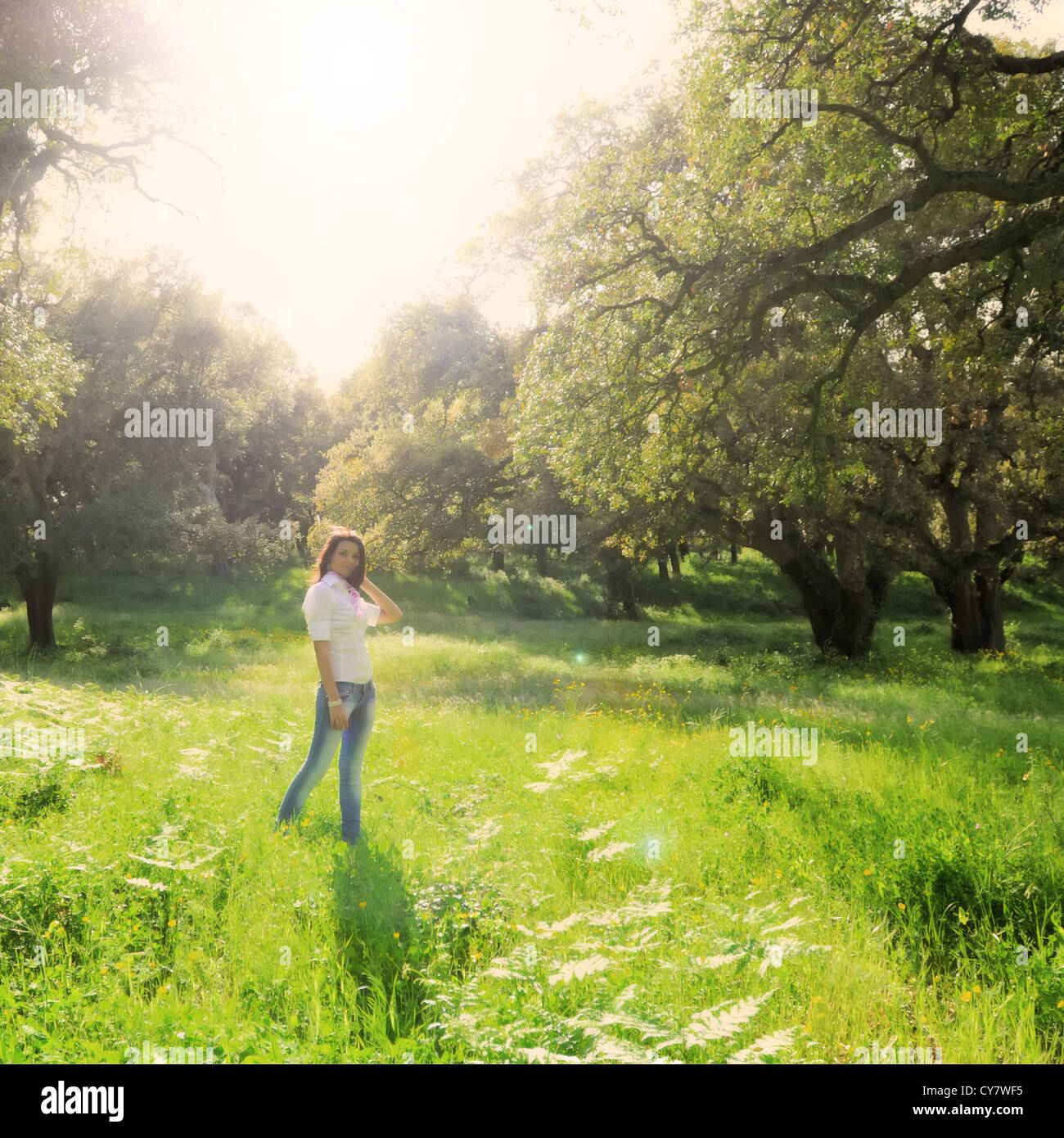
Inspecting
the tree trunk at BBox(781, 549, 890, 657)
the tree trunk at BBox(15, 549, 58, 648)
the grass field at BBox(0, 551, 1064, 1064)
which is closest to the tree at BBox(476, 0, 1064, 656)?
the grass field at BBox(0, 551, 1064, 1064)

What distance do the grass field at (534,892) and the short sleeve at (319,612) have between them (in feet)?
5.38

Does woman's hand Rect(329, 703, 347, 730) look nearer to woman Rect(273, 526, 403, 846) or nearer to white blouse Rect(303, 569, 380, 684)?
woman Rect(273, 526, 403, 846)

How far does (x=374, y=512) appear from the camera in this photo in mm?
23375

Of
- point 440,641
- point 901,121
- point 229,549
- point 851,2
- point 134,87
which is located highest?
point 134,87

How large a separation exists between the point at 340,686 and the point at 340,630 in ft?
1.54

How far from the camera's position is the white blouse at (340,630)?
574cm

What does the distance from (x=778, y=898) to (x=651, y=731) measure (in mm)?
5184

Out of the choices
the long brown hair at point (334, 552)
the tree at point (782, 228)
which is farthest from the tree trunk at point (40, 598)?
the long brown hair at point (334, 552)

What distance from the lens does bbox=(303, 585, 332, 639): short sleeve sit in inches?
224

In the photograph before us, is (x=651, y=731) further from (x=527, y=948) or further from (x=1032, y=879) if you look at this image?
(x=527, y=948)

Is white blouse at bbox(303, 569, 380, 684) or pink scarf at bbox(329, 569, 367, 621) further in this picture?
pink scarf at bbox(329, 569, 367, 621)

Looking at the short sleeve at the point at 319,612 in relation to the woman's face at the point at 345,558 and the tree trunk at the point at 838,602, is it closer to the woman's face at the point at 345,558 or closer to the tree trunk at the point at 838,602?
the woman's face at the point at 345,558

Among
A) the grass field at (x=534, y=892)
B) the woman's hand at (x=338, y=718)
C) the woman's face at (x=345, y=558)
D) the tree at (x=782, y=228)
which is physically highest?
the tree at (x=782, y=228)
